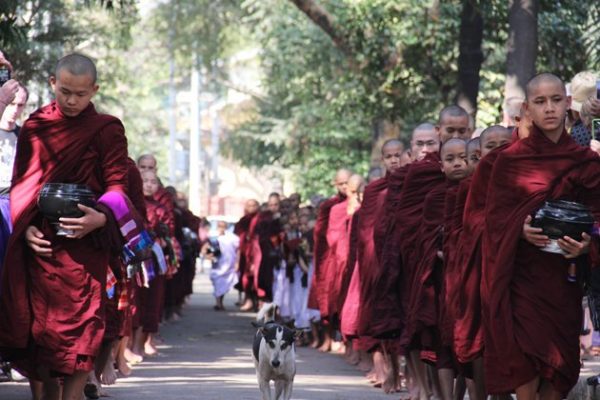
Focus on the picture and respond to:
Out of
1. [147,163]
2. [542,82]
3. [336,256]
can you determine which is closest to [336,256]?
[336,256]

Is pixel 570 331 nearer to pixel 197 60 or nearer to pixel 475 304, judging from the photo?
pixel 475 304

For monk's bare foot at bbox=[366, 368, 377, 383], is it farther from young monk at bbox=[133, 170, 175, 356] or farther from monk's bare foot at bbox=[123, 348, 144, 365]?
monk's bare foot at bbox=[123, 348, 144, 365]

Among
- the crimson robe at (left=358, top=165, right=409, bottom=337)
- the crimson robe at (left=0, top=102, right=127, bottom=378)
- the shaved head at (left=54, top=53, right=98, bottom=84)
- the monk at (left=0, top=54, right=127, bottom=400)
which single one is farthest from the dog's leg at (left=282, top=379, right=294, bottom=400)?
the shaved head at (left=54, top=53, right=98, bottom=84)

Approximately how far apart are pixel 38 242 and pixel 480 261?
2386mm

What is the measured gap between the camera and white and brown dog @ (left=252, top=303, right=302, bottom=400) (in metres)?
11.8

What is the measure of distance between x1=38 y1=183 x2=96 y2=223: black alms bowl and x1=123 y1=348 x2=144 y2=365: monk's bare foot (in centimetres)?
797

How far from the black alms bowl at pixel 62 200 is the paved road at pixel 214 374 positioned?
3.64 m

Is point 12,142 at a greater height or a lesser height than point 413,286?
greater

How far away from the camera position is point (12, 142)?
35.2 feet

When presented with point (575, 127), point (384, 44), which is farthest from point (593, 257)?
point (384, 44)

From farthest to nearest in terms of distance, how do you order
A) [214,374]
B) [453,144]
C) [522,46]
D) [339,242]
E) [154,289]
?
[339,242], [522,46], [154,289], [214,374], [453,144]

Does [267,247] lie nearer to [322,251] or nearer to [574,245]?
[322,251]

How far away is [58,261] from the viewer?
26.8ft

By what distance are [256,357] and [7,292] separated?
4.39 metres
